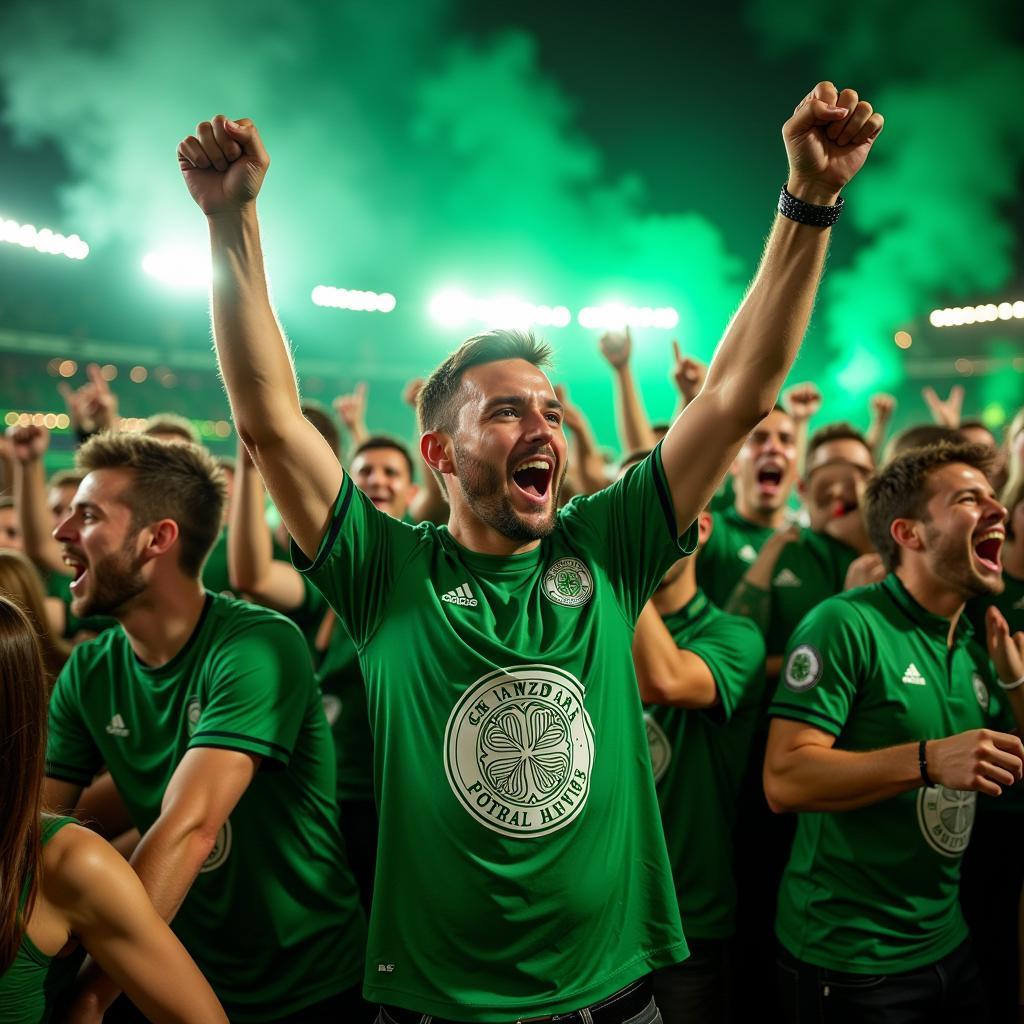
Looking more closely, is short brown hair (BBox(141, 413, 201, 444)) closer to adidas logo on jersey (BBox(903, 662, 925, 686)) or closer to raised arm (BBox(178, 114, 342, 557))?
raised arm (BBox(178, 114, 342, 557))

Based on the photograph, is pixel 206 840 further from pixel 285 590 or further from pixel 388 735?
pixel 285 590

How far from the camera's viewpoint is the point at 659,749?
281cm

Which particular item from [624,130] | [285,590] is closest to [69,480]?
[285,590]

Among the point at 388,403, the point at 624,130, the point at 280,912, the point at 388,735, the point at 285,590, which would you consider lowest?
the point at 280,912

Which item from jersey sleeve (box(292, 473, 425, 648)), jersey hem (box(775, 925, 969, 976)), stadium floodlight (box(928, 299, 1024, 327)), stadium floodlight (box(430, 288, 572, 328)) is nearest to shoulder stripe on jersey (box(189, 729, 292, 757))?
jersey sleeve (box(292, 473, 425, 648))

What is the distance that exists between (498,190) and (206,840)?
66.9 feet

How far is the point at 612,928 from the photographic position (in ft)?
5.91

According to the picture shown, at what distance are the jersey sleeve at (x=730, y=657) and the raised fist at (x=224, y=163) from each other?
184 centimetres

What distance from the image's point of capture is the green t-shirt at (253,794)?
2.28 m

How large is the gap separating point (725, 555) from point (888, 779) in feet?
5.77

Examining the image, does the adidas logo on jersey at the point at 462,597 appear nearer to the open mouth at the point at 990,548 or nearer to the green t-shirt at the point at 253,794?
the green t-shirt at the point at 253,794

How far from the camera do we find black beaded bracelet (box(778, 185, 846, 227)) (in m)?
1.87

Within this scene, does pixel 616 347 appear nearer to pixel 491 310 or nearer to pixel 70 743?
pixel 70 743

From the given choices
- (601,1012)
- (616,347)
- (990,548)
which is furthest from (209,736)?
(616,347)
